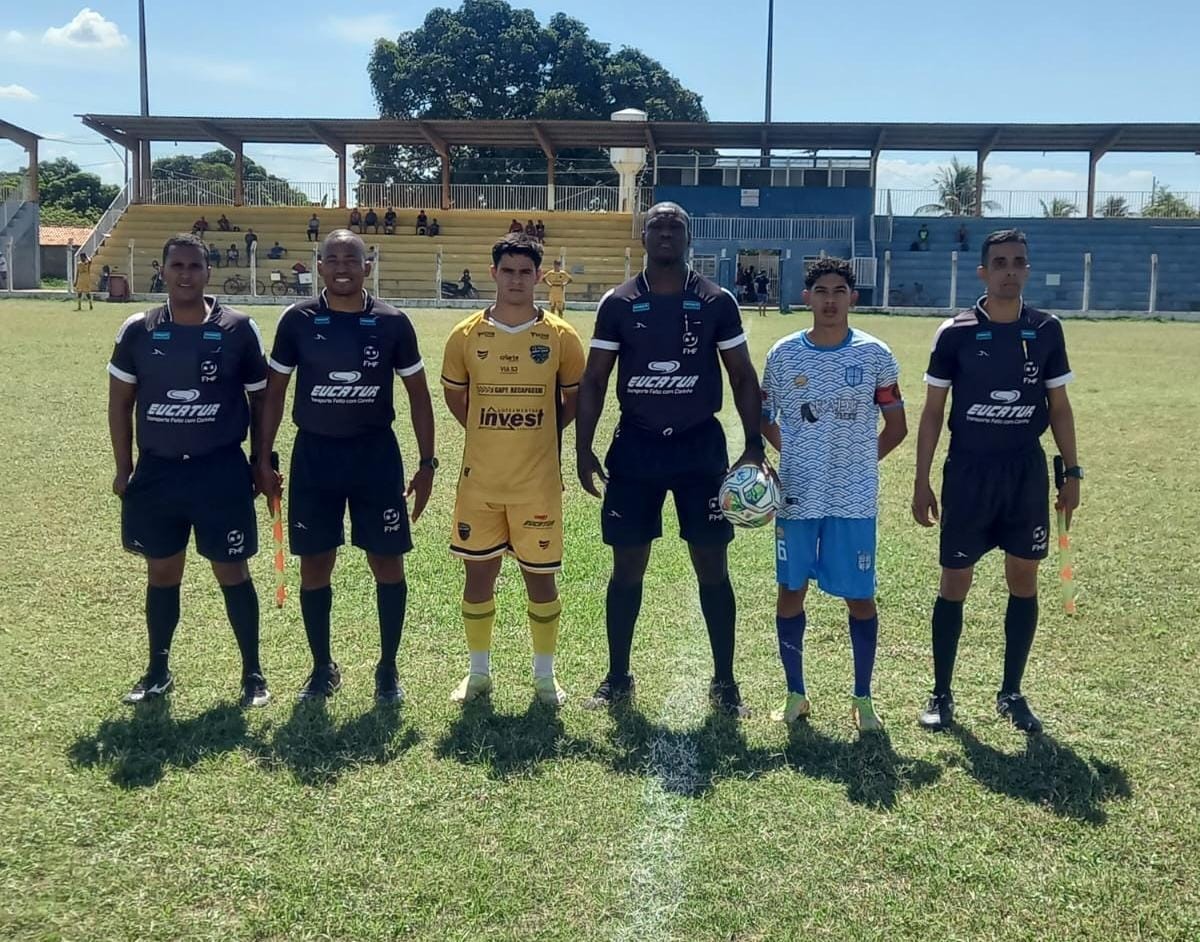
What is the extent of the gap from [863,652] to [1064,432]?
123 centimetres

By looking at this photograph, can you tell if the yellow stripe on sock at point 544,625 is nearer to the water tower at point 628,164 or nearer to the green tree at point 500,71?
the water tower at point 628,164

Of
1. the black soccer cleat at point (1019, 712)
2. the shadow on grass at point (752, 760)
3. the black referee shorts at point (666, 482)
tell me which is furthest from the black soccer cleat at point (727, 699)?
the black soccer cleat at point (1019, 712)

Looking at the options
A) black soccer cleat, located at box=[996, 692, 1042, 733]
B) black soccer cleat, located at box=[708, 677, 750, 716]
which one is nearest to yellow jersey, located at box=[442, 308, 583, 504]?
black soccer cleat, located at box=[708, 677, 750, 716]

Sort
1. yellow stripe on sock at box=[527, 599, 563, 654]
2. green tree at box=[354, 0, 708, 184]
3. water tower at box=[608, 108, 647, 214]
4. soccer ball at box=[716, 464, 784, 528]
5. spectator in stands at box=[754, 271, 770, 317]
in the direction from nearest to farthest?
soccer ball at box=[716, 464, 784, 528], yellow stripe on sock at box=[527, 599, 563, 654], spectator in stands at box=[754, 271, 770, 317], water tower at box=[608, 108, 647, 214], green tree at box=[354, 0, 708, 184]

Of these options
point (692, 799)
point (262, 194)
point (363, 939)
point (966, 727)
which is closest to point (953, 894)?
point (692, 799)

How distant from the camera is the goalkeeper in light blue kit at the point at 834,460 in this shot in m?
4.50

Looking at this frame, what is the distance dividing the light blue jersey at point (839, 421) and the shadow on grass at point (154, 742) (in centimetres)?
246

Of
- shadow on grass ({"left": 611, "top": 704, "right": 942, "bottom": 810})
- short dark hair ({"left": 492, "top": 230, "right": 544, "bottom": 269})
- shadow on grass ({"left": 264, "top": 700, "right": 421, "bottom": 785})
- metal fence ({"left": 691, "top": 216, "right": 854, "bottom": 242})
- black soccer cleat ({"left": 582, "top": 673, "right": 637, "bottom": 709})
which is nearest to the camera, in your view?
shadow on grass ({"left": 611, "top": 704, "right": 942, "bottom": 810})

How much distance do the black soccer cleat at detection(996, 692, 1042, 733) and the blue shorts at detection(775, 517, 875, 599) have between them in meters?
0.78

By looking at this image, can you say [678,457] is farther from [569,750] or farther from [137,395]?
Result: [137,395]

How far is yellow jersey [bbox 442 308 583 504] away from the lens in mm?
4680

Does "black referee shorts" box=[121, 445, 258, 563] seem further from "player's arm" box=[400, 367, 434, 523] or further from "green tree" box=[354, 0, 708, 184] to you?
"green tree" box=[354, 0, 708, 184]

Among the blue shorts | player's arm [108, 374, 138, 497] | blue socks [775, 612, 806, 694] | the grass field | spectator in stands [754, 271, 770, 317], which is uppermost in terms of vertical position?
spectator in stands [754, 271, 770, 317]

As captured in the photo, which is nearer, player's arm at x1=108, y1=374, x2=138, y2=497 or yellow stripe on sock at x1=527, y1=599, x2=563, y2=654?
player's arm at x1=108, y1=374, x2=138, y2=497
